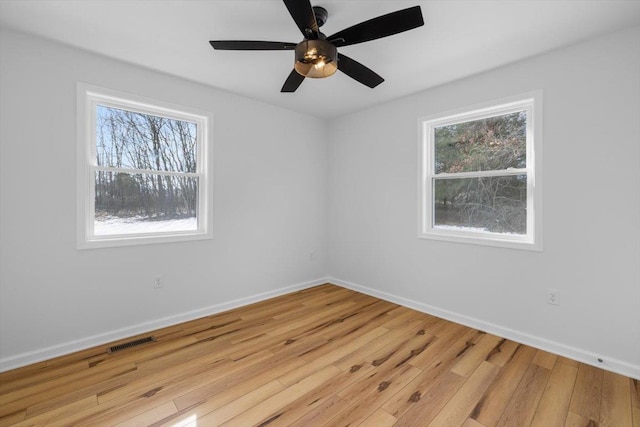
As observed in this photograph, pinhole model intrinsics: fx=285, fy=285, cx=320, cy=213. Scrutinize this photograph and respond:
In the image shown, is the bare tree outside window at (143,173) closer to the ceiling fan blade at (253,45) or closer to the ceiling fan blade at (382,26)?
the ceiling fan blade at (253,45)

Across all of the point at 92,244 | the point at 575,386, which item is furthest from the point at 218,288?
the point at 575,386

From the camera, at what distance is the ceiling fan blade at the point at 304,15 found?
1505mm

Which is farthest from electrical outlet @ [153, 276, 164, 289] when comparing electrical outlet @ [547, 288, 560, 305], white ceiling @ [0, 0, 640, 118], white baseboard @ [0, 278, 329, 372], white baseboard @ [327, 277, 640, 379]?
electrical outlet @ [547, 288, 560, 305]

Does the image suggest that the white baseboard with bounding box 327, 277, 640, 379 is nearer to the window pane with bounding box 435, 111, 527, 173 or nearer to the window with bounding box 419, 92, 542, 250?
the window with bounding box 419, 92, 542, 250

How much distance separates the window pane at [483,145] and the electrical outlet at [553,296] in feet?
3.76

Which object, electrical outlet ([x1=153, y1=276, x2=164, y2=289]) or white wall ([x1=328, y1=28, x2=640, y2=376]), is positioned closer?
white wall ([x1=328, y1=28, x2=640, y2=376])

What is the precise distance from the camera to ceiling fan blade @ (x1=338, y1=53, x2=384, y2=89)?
2.08m

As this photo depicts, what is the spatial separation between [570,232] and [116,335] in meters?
4.08

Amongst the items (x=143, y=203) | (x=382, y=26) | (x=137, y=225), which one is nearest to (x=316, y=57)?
(x=382, y=26)

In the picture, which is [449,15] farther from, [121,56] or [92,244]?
Result: [92,244]

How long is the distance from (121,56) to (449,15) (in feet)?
8.96

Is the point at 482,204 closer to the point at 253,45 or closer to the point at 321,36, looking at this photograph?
the point at 321,36

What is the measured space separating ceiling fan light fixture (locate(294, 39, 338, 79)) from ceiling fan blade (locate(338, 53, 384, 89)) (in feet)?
0.73

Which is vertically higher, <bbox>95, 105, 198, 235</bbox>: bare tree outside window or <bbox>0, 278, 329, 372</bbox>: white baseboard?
<bbox>95, 105, 198, 235</bbox>: bare tree outside window
